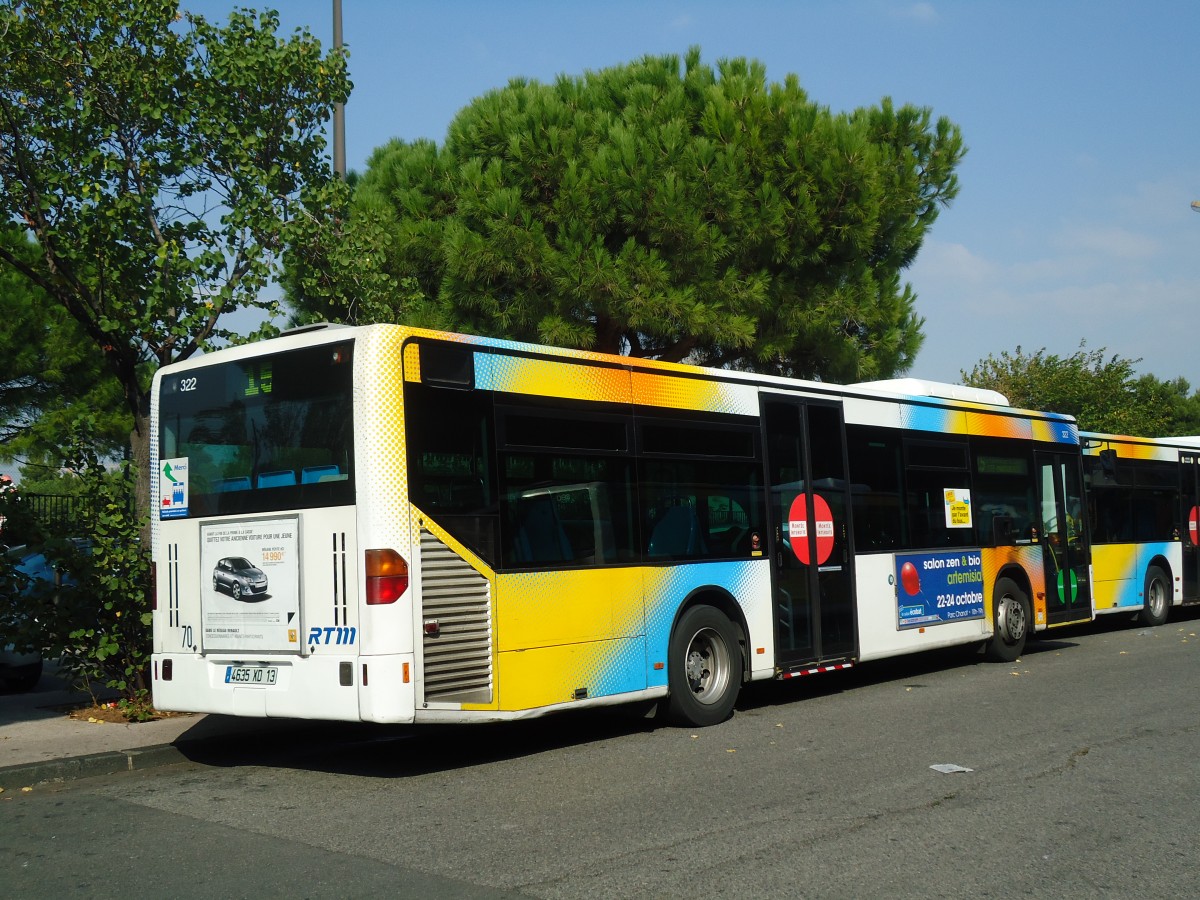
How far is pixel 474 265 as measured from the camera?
19.2m

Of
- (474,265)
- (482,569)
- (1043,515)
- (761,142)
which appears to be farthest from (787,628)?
(761,142)

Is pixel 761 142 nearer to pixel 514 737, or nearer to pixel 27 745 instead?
pixel 514 737

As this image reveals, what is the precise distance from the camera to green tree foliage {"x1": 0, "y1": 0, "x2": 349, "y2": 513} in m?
11.5

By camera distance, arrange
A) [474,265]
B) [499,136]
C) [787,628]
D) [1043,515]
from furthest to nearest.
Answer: [499,136] → [474,265] → [1043,515] → [787,628]

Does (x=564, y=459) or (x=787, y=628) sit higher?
(x=564, y=459)

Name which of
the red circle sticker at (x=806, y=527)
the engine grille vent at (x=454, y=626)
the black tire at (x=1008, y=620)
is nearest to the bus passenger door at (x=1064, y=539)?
the black tire at (x=1008, y=620)

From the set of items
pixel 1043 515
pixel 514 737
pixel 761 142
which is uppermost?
pixel 761 142

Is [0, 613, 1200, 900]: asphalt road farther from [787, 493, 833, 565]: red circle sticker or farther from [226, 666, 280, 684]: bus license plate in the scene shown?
[787, 493, 833, 565]: red circle sticker

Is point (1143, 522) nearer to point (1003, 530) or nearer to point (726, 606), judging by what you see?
point (1003, 530)

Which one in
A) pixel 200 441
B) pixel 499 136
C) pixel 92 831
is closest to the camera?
pixel 92 831

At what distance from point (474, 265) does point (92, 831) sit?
43.4 feet

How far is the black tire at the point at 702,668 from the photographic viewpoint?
10.2 metres

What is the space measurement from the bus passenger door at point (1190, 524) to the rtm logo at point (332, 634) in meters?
16.8

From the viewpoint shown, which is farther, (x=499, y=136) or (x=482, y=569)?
(x=499, y=136)
